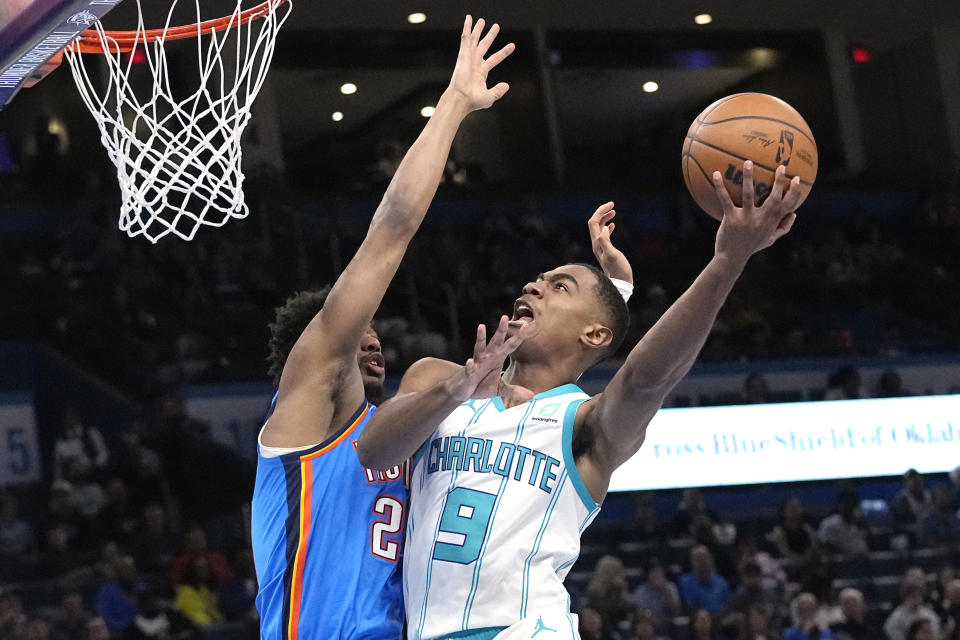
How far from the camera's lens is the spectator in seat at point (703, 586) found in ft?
33.7

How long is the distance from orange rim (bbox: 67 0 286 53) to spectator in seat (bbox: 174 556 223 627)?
5.44m

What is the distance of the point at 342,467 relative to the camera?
3197 millimetres

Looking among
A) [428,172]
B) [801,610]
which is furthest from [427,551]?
[801,610]

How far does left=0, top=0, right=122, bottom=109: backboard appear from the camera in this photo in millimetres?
3176

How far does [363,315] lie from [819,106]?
16.1 m

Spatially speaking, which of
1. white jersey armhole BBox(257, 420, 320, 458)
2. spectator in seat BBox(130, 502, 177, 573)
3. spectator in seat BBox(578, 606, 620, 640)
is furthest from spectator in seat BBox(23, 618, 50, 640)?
white jersey armhole BBox(257, 420, 320, 458)

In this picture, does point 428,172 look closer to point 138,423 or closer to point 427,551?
point 427,551

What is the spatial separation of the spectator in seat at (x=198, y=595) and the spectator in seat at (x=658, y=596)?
10.5ft

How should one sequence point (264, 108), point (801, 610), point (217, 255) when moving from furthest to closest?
1. point (264, 108)
2. point (217, 255)
3. point (801, 610)

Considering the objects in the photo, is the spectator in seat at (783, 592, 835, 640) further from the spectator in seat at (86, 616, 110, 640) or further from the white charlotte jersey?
the white charlotte jersey

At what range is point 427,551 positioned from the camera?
3.05 m

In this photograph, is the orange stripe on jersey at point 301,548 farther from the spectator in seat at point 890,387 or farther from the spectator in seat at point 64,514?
the spectator in seat at point 890,387

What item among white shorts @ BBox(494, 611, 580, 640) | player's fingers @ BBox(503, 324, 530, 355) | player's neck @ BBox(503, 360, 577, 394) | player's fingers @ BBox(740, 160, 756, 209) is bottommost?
white shorts @ BBox(494, 611, 580, 640)

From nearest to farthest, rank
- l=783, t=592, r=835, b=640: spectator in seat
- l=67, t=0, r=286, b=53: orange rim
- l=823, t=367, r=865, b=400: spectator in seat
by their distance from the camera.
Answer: l=67, t=0, r=286, b=53: orange rim
l=783, t=592, r=835, b=640: spectator in seat
l=823, t=367, r=865, b=400: spectator in seat
